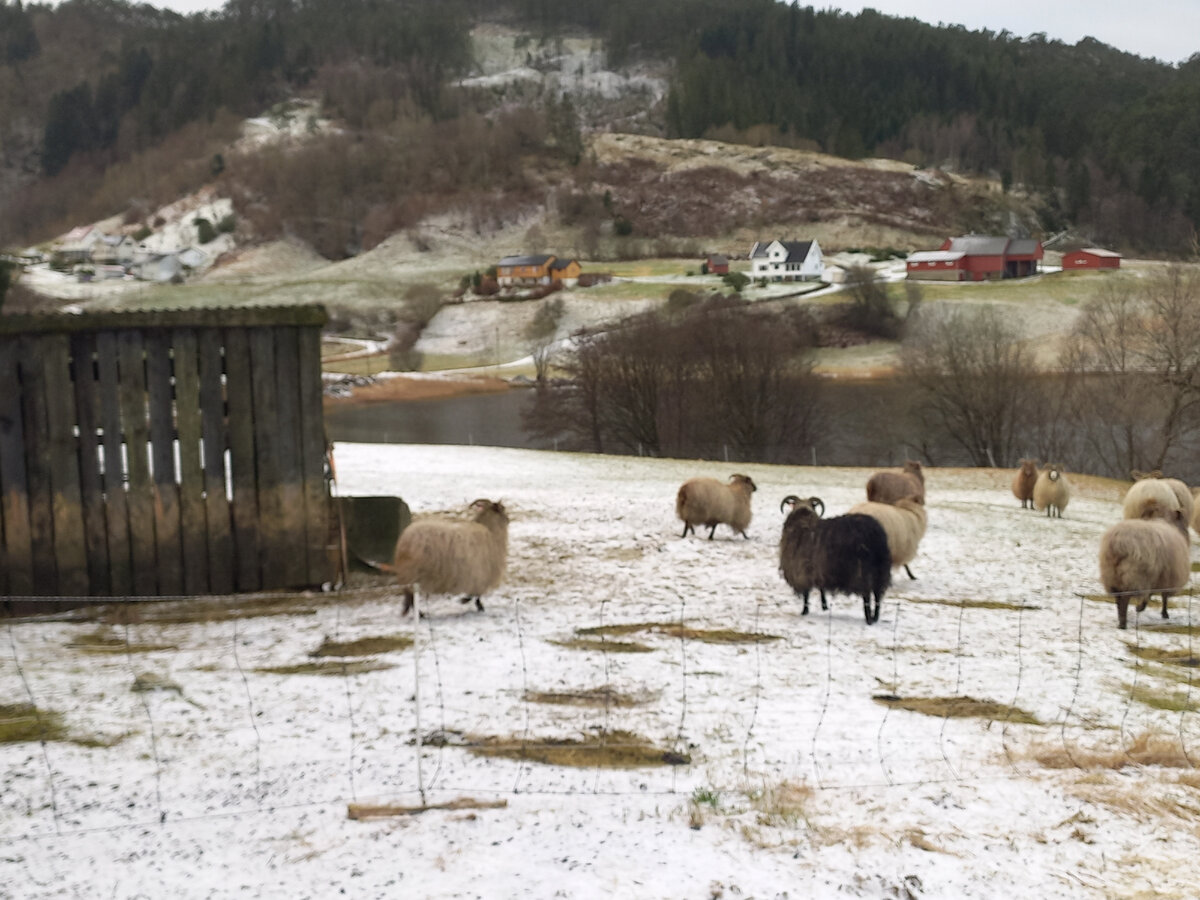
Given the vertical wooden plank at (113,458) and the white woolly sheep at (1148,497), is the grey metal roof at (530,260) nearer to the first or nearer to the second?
the white woolly sheep at (1148,497)

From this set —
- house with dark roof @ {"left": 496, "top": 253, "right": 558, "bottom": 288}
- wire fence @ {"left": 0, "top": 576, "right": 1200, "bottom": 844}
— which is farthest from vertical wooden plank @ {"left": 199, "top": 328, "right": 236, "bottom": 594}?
house with dark roof @ {"left": 496, "top": 253, "right": 558, "bottom": 288}

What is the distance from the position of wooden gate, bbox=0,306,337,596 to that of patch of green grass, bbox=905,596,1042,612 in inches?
265

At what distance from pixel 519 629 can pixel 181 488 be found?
3724 millimetres

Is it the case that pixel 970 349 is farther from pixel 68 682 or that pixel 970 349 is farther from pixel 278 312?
pixel 68 682

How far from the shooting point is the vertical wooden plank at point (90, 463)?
10.5m

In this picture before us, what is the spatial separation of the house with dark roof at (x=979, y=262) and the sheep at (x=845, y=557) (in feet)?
307

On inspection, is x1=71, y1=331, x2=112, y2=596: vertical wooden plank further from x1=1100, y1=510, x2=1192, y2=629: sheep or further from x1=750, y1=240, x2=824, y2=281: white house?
x1=750, y1=240, x2=824, y2=281: white house

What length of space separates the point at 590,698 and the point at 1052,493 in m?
16.8

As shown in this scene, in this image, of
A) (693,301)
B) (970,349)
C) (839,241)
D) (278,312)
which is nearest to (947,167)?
(839,241)

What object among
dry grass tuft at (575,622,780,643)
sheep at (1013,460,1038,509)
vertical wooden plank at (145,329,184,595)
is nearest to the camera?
dry grass tuft at (575,622,780,643)

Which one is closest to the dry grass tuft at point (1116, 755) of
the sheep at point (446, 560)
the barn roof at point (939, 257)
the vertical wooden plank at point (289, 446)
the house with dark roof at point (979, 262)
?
the sheep at point (446, 560)

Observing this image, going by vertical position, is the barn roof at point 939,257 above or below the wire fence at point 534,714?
above

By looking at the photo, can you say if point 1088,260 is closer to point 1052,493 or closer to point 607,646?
point 1052,493

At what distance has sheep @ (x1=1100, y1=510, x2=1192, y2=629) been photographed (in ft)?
37.5
